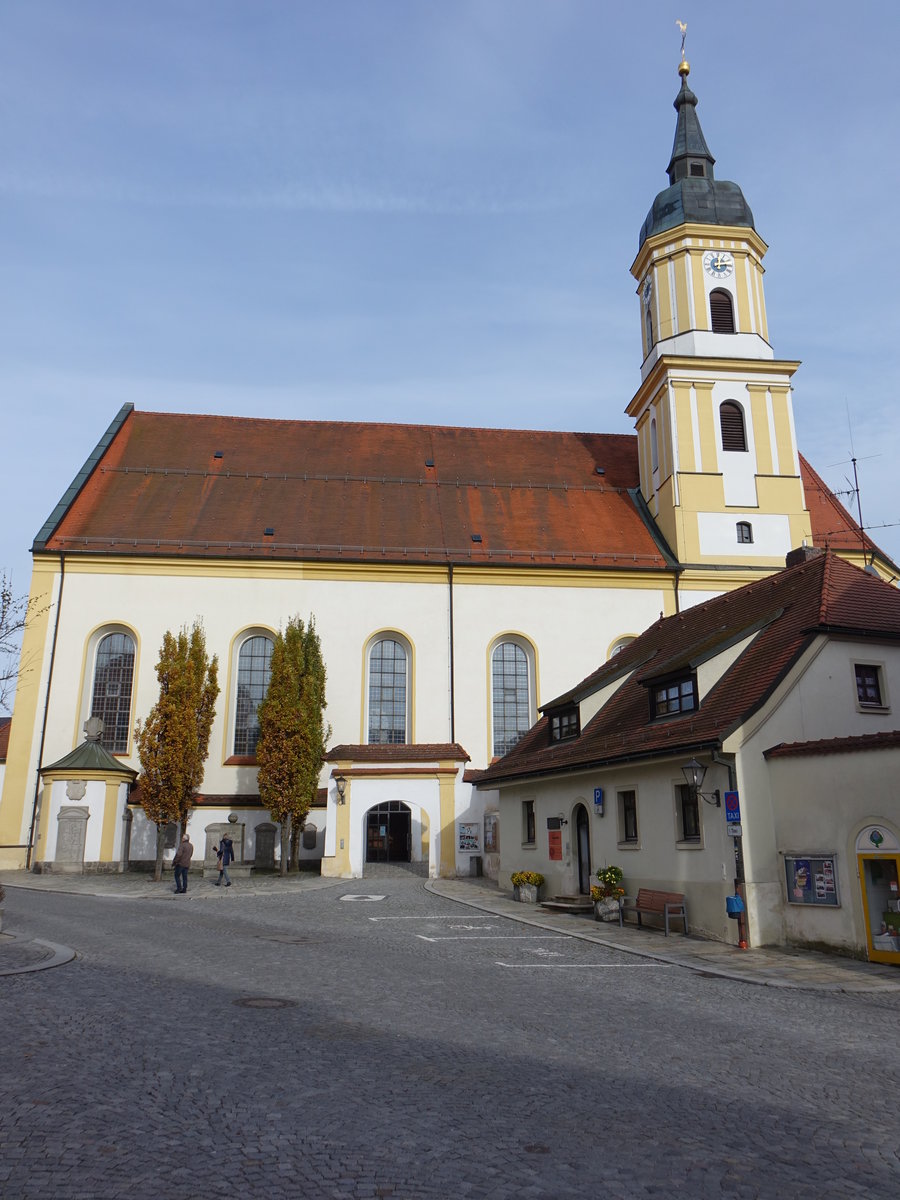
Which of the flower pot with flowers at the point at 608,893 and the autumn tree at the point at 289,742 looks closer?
the flower pot with flowers at the point at 608,893

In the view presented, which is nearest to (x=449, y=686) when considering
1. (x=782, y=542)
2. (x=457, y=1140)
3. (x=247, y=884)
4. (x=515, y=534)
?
(x=515, y=534)

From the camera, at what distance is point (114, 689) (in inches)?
1152

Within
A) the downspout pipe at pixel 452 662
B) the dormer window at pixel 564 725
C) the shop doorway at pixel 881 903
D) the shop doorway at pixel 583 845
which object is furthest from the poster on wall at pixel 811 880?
the downspout pipe at pixel 452 662

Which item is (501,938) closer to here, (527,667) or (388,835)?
(527,667)

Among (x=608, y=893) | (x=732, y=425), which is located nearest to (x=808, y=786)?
(x=608, y=893)

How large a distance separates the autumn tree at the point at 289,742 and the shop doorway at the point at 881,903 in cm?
1565

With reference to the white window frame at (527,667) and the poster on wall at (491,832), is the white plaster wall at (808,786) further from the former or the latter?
the white window frame at (527,667)

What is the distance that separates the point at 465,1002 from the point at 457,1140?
4161 millimetres

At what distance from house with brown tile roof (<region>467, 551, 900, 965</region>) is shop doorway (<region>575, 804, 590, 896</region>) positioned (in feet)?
0.12

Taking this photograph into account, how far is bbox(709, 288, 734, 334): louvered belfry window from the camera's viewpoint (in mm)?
33531

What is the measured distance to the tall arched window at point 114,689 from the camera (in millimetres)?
28828

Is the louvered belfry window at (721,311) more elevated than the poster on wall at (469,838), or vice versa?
the louvered belfry window at (721,311)

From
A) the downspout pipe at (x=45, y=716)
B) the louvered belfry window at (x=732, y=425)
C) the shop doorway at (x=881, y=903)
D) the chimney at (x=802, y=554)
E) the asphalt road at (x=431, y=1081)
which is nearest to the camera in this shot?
the asphalt road at (x=431, y=1081)

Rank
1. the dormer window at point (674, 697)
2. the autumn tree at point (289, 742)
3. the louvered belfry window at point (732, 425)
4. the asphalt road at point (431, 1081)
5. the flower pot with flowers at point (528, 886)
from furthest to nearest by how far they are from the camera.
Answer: the louvered belfry window at point (732, 425)
the autumn tree at point (289, 742)
the flower pot with flowers at point (528, 886)
the dormer window at point (674, 697)
the asphalt road at point (431, 1081)
